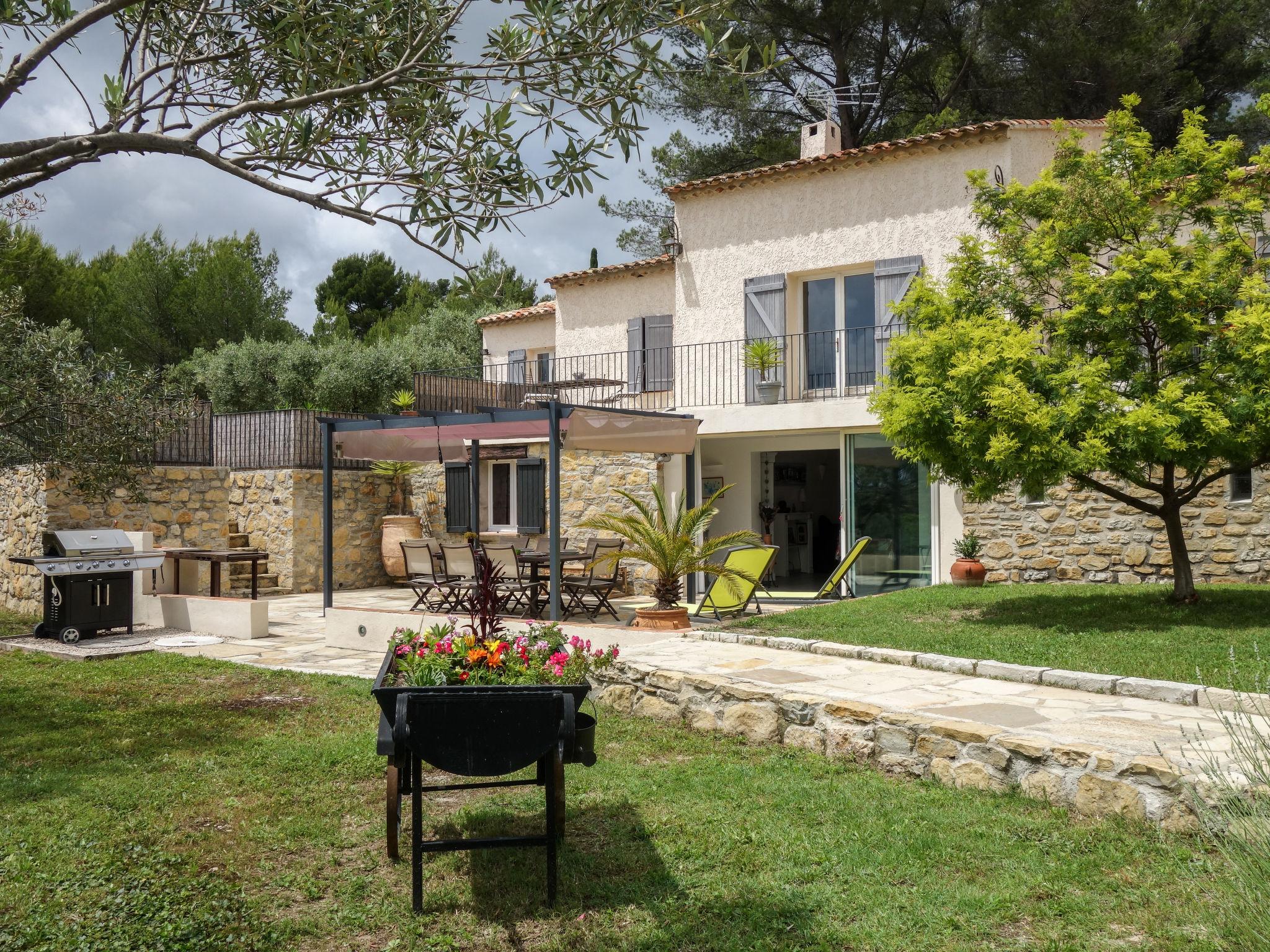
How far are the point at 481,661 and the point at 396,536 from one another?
13.3 meters

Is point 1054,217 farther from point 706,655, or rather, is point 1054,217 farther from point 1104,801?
point 1104,801

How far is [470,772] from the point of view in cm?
362

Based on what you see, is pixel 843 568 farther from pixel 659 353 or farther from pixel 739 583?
pixel 659 353

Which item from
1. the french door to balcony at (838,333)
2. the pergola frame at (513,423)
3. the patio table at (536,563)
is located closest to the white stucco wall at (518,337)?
the french door to balcony at (838,333)

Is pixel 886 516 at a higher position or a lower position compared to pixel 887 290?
lower

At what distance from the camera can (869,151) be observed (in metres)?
13.9

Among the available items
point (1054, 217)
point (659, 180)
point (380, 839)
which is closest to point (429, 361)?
point (659, 180)

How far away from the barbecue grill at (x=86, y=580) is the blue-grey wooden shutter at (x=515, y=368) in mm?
9798

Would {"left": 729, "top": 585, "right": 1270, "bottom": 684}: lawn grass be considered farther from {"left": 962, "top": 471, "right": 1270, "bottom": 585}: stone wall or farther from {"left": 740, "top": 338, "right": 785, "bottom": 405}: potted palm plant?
{"left": 740, "top": 338, "right": 785, "bottom": 405}: potted palm plant

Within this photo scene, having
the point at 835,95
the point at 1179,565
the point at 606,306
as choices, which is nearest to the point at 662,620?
the point at 1179,565

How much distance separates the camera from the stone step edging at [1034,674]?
5.88 metres

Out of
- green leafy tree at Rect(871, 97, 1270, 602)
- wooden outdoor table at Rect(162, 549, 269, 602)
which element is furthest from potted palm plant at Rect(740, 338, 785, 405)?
wooden outdoor table at Rect(162, 549, 269, 602)

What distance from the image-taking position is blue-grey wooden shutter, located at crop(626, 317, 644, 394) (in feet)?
54.0

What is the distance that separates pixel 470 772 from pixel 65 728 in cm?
456
